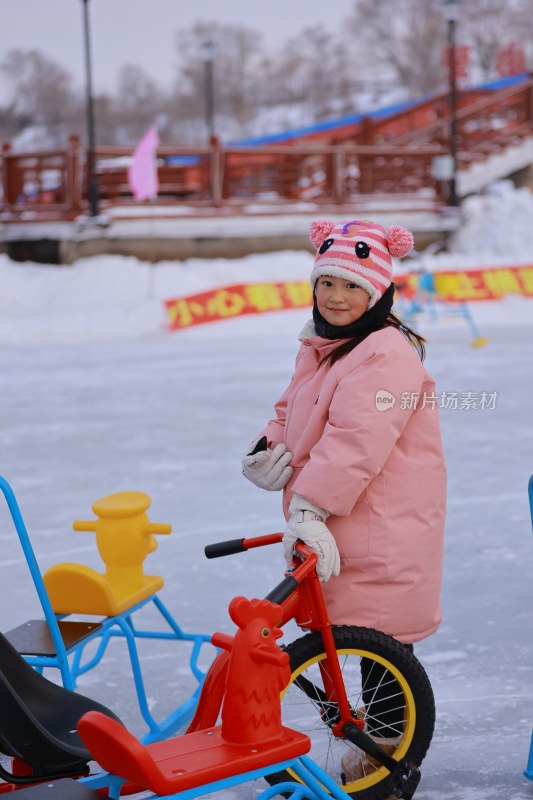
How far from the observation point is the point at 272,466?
255cm

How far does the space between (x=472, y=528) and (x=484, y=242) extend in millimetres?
13912

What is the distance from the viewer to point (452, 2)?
17734 mm

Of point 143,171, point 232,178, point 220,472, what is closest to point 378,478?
point 220,472

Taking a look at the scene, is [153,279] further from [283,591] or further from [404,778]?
[283,591]

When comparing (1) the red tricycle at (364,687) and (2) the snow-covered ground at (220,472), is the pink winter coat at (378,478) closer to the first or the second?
(1) the red tricycle at (364,687)

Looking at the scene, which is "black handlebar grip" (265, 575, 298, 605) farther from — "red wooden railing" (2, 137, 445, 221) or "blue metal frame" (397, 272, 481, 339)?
"red wooden railing" (2, 137, 445, 221)

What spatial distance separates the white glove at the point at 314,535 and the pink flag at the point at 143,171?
43.3 feet

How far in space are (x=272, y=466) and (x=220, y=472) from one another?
371cm

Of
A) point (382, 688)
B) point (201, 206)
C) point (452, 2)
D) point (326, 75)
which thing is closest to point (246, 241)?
point (201, 206)

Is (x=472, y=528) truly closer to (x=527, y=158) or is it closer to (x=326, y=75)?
(x=527, y=158)

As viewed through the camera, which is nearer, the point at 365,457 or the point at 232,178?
the point at 365,457

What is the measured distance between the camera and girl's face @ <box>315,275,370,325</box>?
98.1 inches

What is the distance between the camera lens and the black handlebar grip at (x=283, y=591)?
2.16m

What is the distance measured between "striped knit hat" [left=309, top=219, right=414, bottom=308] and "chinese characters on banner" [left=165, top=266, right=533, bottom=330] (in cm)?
1000
